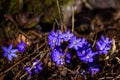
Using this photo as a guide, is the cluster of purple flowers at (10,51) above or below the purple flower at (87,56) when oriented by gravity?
above

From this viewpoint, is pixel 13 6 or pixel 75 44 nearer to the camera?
pixel 75 44

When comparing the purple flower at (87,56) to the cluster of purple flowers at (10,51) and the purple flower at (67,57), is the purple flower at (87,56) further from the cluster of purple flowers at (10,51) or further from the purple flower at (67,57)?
the cluster of purple flowers at (10,51)

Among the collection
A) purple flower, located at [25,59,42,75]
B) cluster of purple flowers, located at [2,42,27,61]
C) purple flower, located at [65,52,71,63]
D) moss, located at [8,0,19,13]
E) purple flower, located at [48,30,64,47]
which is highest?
moss, located at [8,0,19,13]

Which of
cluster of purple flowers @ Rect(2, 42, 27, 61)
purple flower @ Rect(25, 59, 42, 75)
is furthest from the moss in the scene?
purple flower @ Rect(25, 59, 42, 75)

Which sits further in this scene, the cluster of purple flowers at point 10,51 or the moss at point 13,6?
the moss at point 13,6

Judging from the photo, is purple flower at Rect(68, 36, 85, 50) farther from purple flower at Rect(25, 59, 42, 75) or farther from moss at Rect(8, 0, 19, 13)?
moss at Rect(8, 0, 19, 13)

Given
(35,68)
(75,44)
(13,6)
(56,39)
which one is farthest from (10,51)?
(13,6)

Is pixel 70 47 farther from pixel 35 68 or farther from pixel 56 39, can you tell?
pixel 35 68

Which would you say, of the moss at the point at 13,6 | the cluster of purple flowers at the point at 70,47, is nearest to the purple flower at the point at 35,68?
the cluster of purple flowers at the point at 70,47

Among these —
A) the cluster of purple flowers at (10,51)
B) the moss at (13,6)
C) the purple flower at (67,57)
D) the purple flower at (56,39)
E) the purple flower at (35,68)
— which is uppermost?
the moss at (13,6)

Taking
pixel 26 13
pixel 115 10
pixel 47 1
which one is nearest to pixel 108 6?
pixel 115 10

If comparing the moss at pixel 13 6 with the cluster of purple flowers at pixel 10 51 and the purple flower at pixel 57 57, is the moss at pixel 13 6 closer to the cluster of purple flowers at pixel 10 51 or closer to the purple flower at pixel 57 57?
the cluster of purple flowers at pixel 10 51

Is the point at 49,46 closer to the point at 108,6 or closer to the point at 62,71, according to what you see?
the point at 62,71

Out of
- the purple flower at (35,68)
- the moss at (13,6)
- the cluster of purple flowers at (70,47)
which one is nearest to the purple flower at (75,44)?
the cluster of purple flowers at (70,47)
